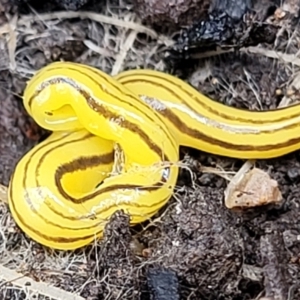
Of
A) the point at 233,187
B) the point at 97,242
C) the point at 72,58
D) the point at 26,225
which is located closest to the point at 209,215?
the point at 233,187


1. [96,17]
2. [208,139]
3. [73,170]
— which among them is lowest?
[73,170]

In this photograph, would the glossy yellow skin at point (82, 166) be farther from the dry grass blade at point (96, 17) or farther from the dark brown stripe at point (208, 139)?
the dry grass blade at point (96, 17)

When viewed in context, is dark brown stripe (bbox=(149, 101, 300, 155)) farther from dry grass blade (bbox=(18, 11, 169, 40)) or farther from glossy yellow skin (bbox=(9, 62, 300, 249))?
dry grass blade (bbox=(18, 11, 169, 40))

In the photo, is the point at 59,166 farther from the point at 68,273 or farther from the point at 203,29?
the point at 203,29

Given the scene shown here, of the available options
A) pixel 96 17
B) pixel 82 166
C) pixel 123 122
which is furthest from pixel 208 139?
pixel 96 17

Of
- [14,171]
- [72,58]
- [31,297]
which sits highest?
[72,58]

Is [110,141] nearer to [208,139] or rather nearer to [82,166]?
[82,166]
